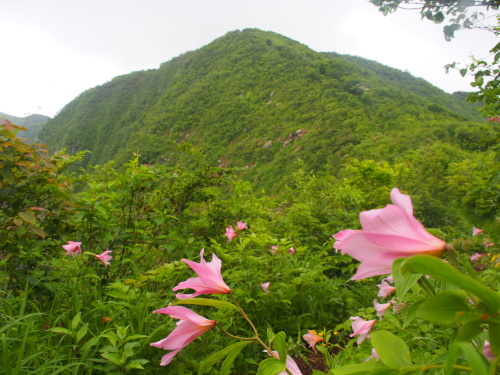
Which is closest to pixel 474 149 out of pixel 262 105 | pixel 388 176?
pixel 388 176

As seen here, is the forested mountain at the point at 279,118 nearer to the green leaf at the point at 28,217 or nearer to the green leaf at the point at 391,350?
the green leaf at the point at 391,350

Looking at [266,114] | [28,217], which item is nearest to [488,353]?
[28,217]

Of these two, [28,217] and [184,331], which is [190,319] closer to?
[184,331]

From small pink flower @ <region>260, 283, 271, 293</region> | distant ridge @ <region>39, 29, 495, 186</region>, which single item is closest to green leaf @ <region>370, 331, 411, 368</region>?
small pink flower @ <region>260, 283, 271, 293</region>

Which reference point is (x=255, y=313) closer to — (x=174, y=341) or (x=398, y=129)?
(x=174, y=341)

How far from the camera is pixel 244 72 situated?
1332 inches

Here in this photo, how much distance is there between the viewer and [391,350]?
0.28m

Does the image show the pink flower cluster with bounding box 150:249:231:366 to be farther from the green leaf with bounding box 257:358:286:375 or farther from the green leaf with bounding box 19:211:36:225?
the green leaf with bounding box 19:211:36:225

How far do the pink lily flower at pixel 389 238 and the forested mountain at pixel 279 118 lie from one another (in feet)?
5.89

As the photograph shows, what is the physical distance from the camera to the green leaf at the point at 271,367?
0.36 metres

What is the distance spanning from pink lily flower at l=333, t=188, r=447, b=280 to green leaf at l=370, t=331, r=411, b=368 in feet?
0.23

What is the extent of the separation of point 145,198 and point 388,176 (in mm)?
3632

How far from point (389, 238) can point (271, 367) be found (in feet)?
0.71

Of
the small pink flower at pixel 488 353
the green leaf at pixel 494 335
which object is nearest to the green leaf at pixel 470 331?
the green leaf at pixel 494 335
